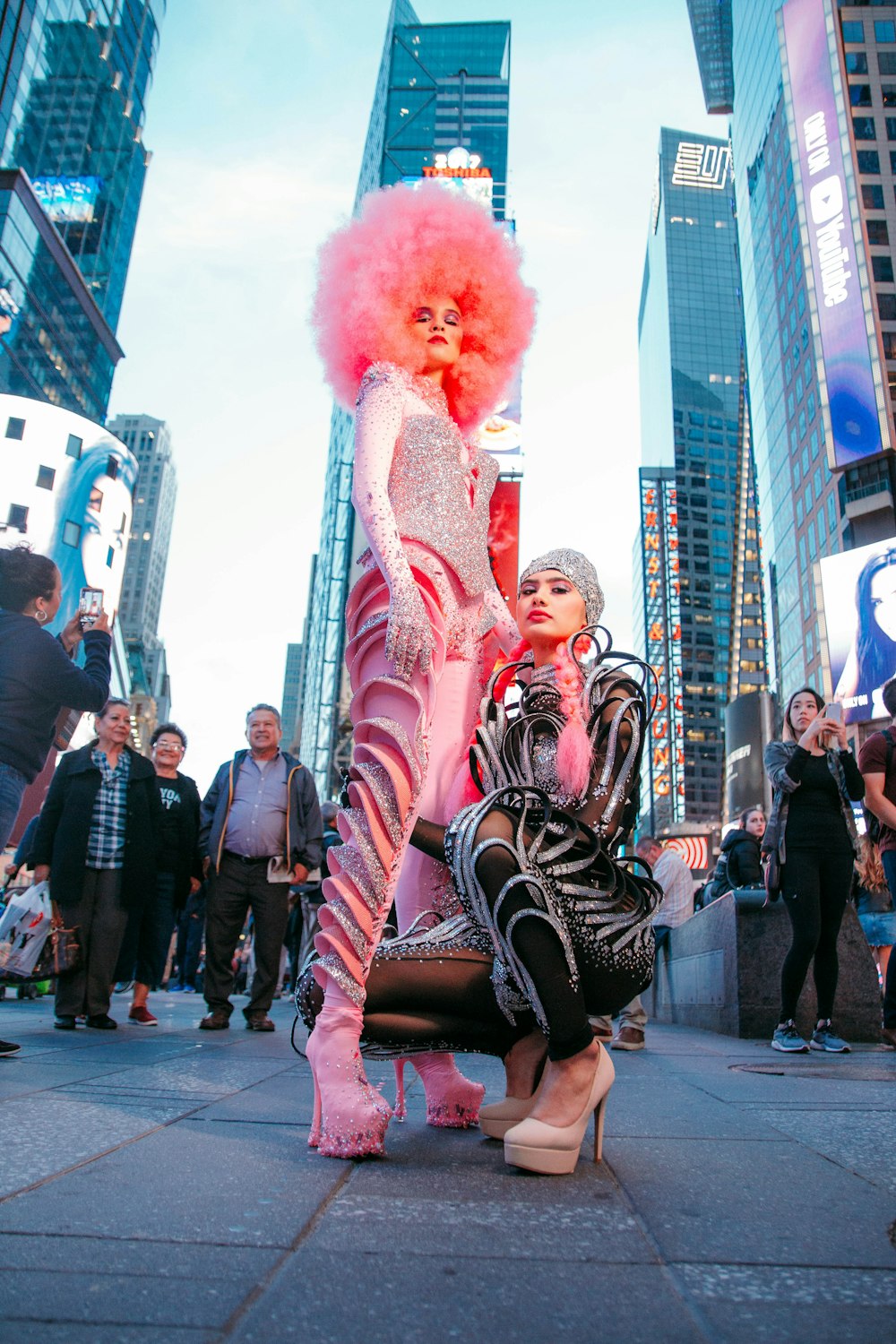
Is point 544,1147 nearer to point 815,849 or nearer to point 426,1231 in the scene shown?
point 426,1231

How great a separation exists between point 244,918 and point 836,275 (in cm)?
4778

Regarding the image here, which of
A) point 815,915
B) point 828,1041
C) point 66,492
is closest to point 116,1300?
point 815,915

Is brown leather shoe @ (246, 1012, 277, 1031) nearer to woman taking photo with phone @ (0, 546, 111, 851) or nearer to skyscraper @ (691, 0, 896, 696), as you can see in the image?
woman taking photo with phone @ (0, 546, 111, 851)

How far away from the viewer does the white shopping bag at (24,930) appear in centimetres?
582

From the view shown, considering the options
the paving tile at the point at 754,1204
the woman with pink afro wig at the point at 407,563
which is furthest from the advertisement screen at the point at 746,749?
the paving tile at the point at 754,1204

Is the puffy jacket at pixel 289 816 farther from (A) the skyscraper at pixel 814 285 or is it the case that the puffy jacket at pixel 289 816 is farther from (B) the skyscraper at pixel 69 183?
(B) the skyscraper at pixel 69 183

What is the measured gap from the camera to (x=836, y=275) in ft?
146

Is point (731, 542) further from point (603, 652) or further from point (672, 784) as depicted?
point (603, 652)

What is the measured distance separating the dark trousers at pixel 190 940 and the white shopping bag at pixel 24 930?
454 cm

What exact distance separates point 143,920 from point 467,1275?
545cm

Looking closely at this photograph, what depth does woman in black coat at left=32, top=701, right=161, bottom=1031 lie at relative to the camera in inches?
213

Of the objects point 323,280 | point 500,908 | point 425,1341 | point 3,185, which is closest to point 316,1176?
point 500,908

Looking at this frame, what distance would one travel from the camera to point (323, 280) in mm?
3225

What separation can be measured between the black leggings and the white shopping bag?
14.3 feet
